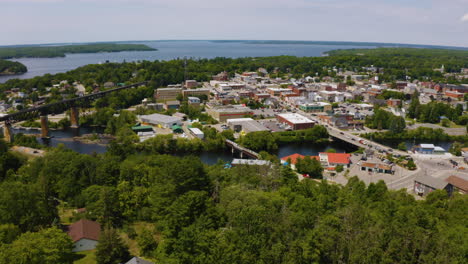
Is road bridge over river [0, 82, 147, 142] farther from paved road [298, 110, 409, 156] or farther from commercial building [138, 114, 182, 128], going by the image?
paved road [298, 110, 409, 156]

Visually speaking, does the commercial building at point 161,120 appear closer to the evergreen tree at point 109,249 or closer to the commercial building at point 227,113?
the commercial building at point 227,113

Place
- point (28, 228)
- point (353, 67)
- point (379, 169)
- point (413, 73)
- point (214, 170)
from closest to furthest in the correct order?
1. point (28, 228)
2. point (214, 170)
3. point (379, 169)
4. point (413, 73)
5. point (353, 67)

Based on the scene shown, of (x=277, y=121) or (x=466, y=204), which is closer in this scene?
(x=466, y=204)

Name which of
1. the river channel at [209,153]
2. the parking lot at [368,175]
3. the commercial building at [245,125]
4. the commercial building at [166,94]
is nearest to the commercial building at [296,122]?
the river channel at [209,153]

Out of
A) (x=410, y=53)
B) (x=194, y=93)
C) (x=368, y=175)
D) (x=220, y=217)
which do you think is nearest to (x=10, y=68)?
(x=194, y=93)

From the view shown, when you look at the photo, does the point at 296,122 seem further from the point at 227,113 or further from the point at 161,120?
the point at 161,120

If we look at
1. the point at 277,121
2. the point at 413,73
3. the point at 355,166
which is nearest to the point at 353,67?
the point at 413,73

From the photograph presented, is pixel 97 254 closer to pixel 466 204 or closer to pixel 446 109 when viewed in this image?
pixel 466 204
